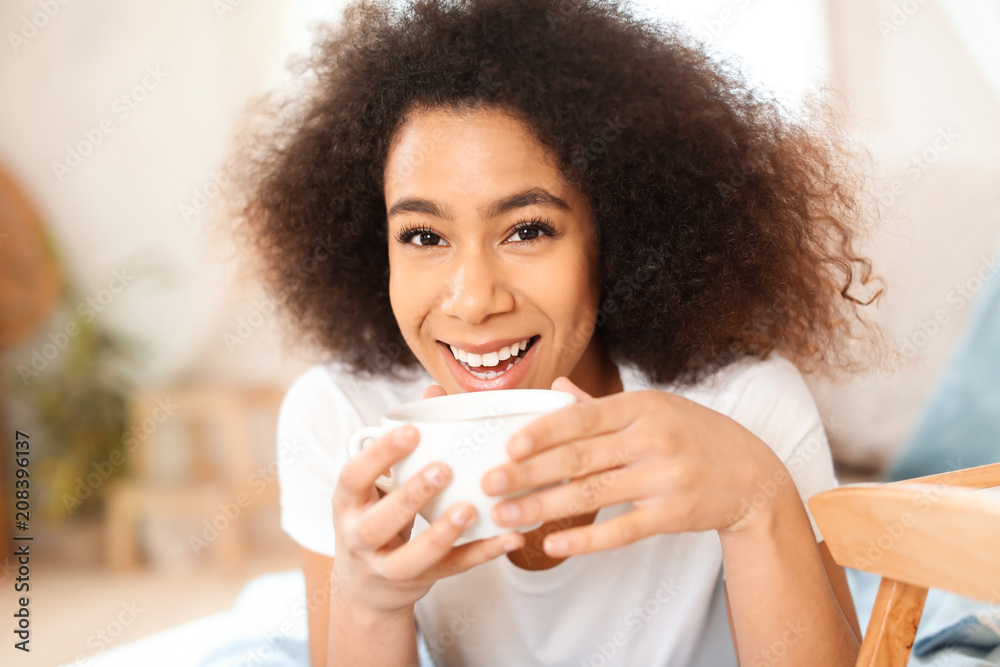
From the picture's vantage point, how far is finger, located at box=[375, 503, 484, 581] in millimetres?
672

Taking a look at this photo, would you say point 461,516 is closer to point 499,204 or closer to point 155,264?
point 499,204

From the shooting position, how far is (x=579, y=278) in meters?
1.11

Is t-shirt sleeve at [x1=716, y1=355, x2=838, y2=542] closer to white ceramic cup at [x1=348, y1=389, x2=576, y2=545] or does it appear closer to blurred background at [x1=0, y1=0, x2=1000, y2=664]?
white ceramic cup at [x1=348, y1=389, x2=576, y2=545]

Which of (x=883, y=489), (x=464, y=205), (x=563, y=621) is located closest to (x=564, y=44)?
(x=464, y=205)

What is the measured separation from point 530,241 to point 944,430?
4.31 ft

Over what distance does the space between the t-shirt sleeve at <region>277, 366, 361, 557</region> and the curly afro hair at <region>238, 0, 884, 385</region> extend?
12 cm

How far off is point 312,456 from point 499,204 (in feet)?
1.82

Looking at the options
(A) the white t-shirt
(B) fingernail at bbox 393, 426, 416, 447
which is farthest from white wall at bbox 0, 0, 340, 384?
(B) fingernail at bbox 393, 426, 416, 447

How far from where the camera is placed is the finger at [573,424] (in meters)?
0.65

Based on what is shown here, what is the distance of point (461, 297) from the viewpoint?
3.37 feet

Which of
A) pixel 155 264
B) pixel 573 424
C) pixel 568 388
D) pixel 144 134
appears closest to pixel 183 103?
pixel 144 134

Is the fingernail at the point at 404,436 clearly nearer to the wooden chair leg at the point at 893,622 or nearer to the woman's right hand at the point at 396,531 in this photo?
the woman's right hand at the point at 396,531

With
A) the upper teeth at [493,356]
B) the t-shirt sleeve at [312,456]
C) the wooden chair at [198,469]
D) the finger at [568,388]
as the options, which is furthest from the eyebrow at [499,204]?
the wooden chair at [198,469]

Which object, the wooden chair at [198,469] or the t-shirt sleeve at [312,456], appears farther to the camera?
the wooden chair at [198,469]
